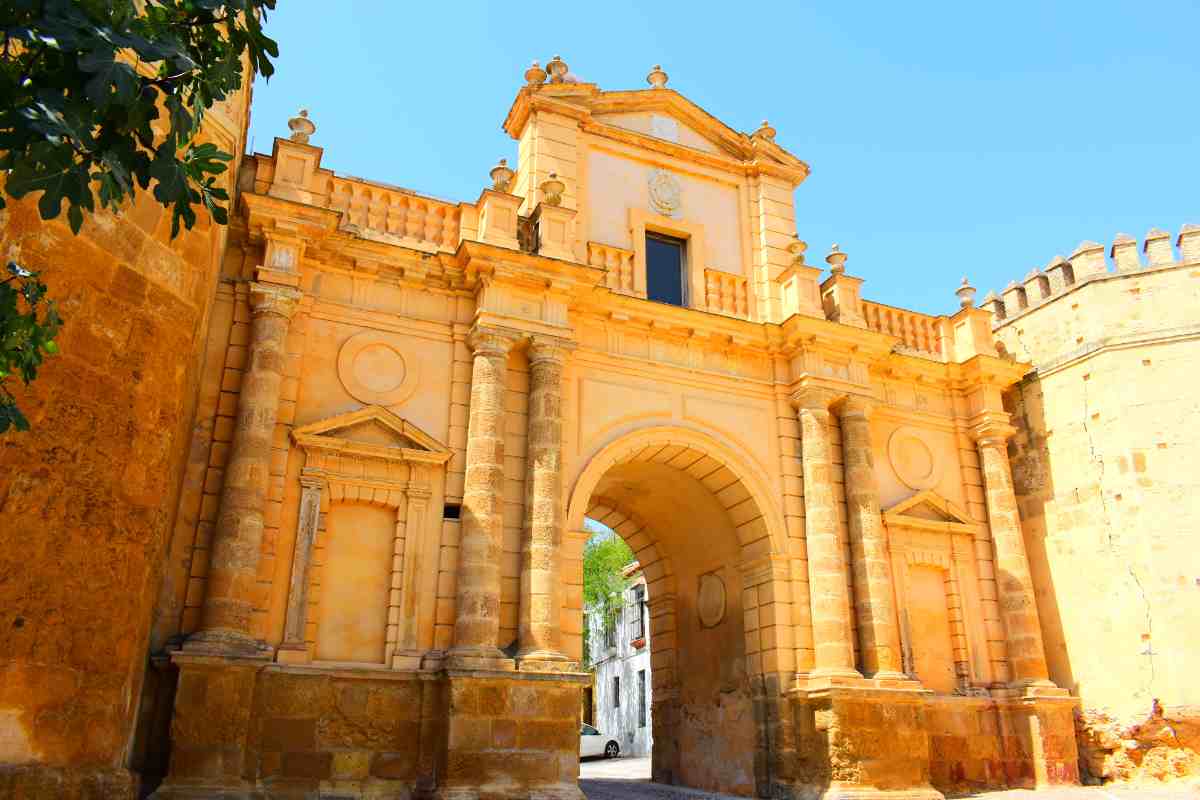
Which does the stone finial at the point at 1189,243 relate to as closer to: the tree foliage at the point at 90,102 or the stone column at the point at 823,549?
the stone column at the point at 823,549

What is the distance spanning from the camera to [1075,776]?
13414 mm

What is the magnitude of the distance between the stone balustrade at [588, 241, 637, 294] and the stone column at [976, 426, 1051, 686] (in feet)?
20.9

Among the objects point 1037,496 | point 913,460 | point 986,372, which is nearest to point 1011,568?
point 1037,496

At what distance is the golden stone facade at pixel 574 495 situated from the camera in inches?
403

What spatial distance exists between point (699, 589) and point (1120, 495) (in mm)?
6538

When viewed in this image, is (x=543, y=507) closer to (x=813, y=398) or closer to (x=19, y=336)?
(x=813, y=398)

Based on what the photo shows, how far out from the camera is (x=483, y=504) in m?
11.4

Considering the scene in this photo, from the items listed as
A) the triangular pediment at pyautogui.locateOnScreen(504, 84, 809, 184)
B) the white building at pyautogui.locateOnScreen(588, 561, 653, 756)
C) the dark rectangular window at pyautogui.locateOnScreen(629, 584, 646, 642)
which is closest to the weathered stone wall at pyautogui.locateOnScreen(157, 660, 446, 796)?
the triangular pediment at pyautogui.locateOnScreen(504, 84, 809, 184)

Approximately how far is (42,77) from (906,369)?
14.1 m

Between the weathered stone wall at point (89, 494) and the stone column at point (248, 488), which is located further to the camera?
the stone column at point (248, 488)

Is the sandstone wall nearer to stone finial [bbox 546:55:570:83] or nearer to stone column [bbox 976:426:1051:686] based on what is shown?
stone column [bbox 976:426:1051:686]

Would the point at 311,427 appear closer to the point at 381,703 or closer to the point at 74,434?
the point at 381,703

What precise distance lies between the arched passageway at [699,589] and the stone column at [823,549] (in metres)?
0.51

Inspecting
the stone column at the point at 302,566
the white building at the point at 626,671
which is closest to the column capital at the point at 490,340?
the stone column at the point at 302,566
